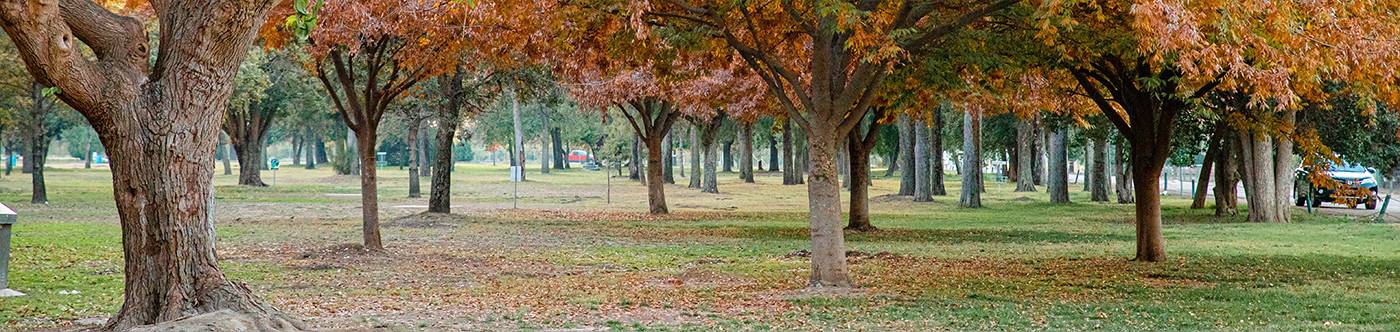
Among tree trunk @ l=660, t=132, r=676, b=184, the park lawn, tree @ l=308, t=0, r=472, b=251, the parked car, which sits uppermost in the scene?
tree @ l=308, t=0, r=472, b=251

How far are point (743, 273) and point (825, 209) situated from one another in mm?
2613

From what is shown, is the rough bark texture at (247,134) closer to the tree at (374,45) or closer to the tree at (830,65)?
the tree at (374,45)

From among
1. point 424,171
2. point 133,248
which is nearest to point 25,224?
point 133,248

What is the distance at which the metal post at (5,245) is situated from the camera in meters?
12.1

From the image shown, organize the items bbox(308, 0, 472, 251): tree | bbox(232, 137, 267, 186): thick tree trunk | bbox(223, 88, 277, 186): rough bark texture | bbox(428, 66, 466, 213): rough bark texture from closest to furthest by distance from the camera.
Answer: bbox(308, 0, 472, 251): tree < bbox(428, 66, 466, 213): rough bark texture < bbox(232, 137, 267, 186): thick tree trunk < bbox(223, 88, 277, 186): rough bark texture

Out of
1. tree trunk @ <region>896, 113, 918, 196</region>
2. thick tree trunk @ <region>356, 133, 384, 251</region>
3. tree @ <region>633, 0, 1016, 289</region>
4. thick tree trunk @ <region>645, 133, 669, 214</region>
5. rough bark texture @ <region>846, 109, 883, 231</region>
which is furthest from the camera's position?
tree trunk @ <region>896, 113, 918, 196</region>

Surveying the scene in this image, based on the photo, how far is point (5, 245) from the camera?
1225cm

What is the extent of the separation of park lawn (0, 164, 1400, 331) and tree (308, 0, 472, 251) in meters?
1.54

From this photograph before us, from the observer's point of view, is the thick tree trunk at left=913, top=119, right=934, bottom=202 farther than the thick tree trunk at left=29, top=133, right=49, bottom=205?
Yes

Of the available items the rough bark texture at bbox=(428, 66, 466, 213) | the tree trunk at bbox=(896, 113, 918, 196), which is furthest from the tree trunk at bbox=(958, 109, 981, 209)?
the rough bark texture at bbox=(428, 66, 466, 213)

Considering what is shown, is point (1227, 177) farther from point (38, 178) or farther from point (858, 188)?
point (38, 178)

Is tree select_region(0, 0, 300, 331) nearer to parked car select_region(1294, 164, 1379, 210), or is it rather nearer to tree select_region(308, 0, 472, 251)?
tree select_region(308, 0, 472, 251)

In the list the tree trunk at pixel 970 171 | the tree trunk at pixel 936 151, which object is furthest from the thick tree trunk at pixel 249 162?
the tree trunk at pixel 970 171

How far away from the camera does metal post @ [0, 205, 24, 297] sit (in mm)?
12058
